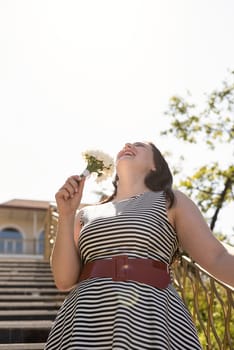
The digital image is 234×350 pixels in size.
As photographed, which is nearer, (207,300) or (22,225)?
(207,300)

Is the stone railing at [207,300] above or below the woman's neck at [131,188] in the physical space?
below

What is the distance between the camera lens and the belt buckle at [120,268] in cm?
213

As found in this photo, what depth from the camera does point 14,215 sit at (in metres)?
30.6

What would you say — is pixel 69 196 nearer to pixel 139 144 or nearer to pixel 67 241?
pixel 67 241

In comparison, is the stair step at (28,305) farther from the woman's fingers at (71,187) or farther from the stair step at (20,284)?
the woman's fingers at (71,187)

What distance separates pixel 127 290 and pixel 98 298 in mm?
124

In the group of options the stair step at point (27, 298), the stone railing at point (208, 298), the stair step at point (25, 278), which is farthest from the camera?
the stair step at point (25, 278)

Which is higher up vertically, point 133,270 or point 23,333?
point 133,270

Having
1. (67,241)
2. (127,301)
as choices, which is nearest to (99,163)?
(67,241)

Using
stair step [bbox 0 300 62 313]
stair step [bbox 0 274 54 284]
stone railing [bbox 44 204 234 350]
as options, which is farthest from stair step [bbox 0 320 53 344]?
stair step [bbox 0 274 54 284]

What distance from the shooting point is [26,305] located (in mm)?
5008

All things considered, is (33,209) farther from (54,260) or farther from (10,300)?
(54,260)

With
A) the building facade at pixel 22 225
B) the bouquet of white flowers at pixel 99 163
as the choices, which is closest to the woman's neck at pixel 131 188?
the bouquet of white flowers at pixel 99 163

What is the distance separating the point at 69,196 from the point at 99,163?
0.33m
